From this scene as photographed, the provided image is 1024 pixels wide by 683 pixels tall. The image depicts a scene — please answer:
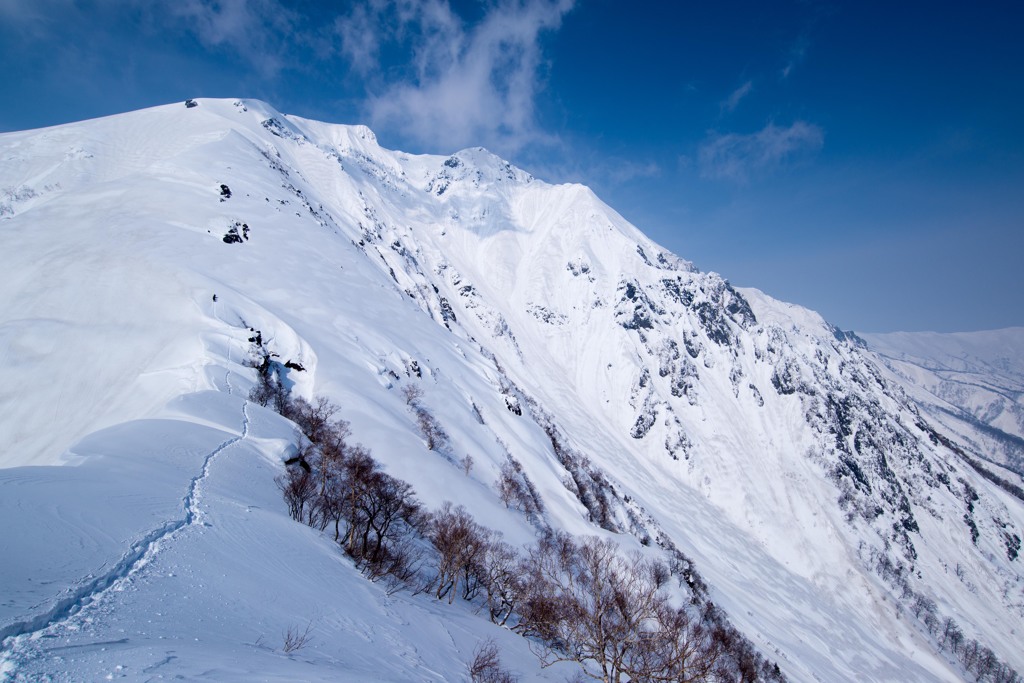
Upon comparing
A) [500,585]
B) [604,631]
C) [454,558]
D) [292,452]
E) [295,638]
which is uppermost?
[295,638]

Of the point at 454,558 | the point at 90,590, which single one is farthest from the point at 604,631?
the point at 90,590

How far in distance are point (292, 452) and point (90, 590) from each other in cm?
2044

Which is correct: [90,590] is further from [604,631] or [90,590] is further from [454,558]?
[604,631]

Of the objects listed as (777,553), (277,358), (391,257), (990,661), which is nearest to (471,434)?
(277,358)

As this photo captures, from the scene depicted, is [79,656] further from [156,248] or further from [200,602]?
[156,248]

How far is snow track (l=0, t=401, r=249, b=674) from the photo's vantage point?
20.5 ft

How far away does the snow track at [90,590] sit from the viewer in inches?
246

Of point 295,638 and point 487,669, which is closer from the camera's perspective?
point 295,638

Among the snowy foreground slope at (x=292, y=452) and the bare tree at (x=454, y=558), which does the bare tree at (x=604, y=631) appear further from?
the bare tree at (x=454, y=558)

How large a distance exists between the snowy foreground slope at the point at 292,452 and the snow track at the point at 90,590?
54 mm

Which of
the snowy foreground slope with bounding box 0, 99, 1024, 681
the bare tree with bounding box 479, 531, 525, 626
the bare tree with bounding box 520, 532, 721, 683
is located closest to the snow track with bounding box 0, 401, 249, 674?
the snowy foreground slope with bounding box 0, 99, 1024, 681

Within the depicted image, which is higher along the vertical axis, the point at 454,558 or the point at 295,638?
the point at 295,638

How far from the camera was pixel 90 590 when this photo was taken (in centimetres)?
815

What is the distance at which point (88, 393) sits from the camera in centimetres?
3441
